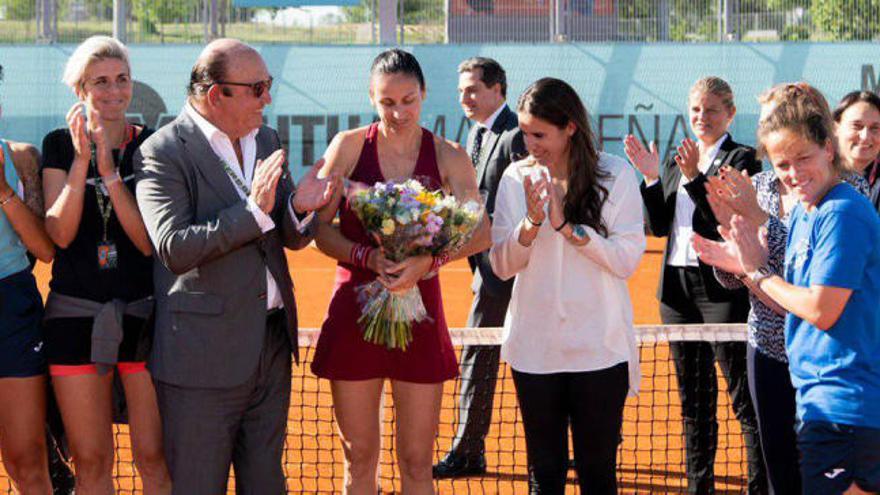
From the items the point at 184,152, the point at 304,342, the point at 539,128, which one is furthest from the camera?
the point at 304,342

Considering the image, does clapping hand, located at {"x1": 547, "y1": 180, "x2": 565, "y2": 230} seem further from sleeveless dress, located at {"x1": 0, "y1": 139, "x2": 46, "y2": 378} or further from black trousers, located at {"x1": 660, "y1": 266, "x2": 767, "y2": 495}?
sleeveless dress, located at {"x1": 0, "y1": 139, "x2": 46, "y2": 378}

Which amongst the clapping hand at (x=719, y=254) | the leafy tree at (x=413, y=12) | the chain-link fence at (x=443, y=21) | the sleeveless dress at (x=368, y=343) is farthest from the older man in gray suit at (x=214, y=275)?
the leafy tree at (x=413, y=12)

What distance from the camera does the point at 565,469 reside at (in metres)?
4.84

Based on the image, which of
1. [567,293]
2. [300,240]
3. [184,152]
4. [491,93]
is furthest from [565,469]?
[491,93]

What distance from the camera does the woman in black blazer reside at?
5.98m

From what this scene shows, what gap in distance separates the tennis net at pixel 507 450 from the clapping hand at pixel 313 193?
1.26 m

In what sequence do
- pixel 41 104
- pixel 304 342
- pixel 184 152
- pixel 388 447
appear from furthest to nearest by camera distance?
pixel 41 104, pixel 388 447, pixel 304 342, pixel 184 152

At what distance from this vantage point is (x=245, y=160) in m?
4.59

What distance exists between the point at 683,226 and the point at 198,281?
2.70m

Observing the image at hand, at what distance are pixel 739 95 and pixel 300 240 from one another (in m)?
17.4

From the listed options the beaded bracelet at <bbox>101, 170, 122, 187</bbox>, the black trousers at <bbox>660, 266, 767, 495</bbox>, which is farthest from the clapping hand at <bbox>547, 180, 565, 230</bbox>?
the beaded bracelet at <bbox>101, 170, 122, 187</bbox>

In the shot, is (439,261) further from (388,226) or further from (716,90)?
(716,90)

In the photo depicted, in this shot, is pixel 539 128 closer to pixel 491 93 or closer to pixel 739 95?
pixel 491 93

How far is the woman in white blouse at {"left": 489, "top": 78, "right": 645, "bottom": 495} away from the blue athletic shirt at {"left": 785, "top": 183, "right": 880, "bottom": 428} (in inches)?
34.6
